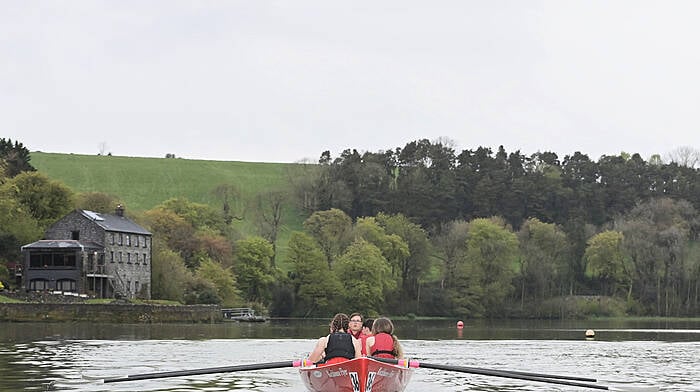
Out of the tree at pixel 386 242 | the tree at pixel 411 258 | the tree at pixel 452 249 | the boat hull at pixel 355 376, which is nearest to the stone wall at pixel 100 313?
the tree at pixel 386 242

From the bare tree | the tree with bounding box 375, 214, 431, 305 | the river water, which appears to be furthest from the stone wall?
the bare tree

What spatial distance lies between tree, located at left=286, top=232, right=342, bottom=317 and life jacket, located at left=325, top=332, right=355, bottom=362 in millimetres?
101016

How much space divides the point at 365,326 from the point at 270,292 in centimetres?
9786

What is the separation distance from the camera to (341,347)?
28016 millimetres

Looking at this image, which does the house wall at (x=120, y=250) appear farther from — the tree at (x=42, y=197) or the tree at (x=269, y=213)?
the tree at (x=269, y=213)

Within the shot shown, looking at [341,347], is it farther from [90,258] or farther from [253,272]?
[253,272]

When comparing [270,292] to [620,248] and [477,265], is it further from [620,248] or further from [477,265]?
[620,248]

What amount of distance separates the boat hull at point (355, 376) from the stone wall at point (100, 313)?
218 feet

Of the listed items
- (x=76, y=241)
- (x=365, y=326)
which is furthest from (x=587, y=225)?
(x=365, y=326)

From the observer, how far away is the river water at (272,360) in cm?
3484

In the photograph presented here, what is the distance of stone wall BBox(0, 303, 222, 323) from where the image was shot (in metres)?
90.8

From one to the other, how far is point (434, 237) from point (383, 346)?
14306 cm

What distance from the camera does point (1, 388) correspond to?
3144 centimetres

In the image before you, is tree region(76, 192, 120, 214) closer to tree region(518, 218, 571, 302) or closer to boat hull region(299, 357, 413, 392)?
tree region(518, 218, 571, 302)
